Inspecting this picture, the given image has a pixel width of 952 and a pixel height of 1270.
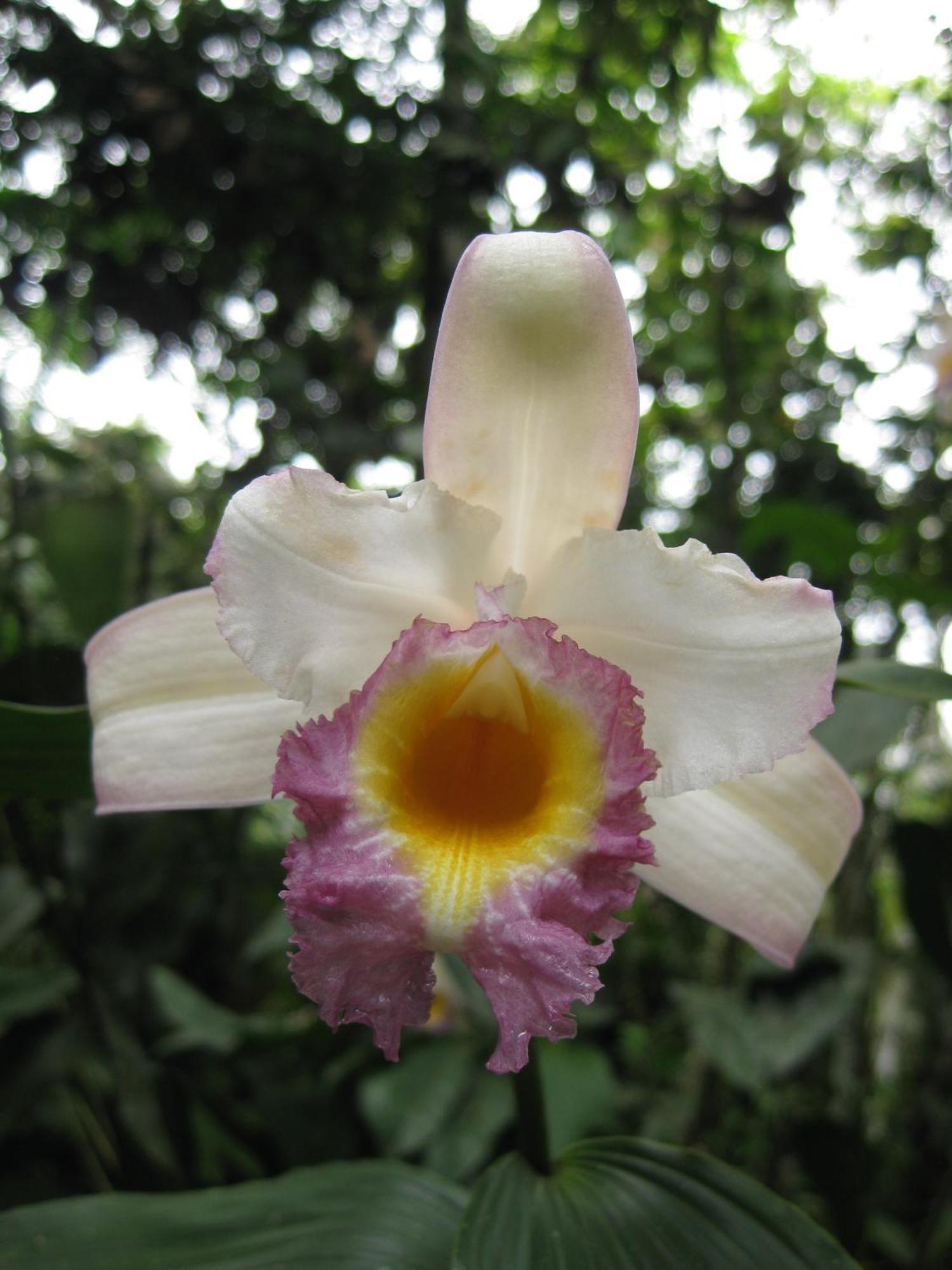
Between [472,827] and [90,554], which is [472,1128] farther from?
[90,554]

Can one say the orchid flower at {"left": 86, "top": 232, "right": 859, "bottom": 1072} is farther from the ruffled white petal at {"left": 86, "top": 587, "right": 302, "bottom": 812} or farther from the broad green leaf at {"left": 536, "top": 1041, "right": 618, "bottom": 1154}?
the broad green leaf at {"left": 536, "top": 1041, "right": 618, "bottom": 1154}

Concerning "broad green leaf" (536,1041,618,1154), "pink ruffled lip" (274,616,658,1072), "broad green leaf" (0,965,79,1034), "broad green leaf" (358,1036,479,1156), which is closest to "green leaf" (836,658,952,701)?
"pink ruffled lip" (274,616,658,1072)

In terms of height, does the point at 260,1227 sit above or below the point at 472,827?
below

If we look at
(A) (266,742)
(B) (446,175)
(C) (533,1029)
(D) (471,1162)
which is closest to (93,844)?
(D) (471,1162)

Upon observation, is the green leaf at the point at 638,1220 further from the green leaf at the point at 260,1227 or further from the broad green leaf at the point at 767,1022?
the broad green leaf at the point at 767,1022

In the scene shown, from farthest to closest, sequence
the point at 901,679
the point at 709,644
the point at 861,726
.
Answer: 1. the point at 861,726
2. the point at 901,679
3. the point at 709,644

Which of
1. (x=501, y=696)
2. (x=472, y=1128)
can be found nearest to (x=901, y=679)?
(x=501, y=696)

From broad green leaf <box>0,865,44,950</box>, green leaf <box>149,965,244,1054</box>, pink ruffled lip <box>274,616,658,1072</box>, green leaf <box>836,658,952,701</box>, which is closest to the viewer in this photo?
pink ruffled lip <box>274,616,658,1072</box>
